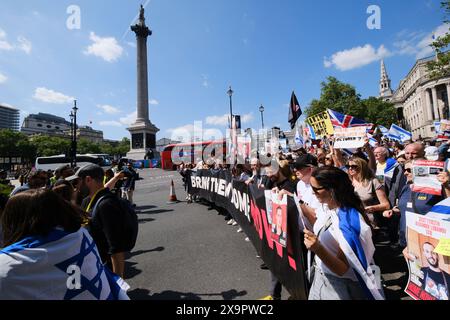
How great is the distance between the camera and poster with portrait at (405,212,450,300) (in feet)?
6.24

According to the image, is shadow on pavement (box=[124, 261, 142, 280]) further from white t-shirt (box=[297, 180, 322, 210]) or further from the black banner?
white t-shirt (box=[297, 180, 322, 210])

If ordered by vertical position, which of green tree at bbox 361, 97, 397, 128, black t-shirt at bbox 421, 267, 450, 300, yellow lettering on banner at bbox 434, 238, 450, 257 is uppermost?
green tree at bbox 361, 97, 397, 128

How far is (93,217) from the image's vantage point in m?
2.64

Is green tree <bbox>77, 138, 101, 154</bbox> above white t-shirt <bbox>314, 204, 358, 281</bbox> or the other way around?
above

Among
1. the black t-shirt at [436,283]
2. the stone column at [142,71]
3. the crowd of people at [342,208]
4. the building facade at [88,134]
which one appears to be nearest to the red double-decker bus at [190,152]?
the stone column at [142,71]

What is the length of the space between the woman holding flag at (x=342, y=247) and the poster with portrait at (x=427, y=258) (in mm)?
631

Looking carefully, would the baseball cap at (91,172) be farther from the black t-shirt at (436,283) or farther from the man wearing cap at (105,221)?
the black t-shirt at (436,283)

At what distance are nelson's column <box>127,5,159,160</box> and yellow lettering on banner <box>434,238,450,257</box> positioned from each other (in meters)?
41.7

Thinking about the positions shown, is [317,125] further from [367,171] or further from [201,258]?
[201,258]

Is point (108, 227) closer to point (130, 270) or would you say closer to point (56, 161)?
point (130, 270)

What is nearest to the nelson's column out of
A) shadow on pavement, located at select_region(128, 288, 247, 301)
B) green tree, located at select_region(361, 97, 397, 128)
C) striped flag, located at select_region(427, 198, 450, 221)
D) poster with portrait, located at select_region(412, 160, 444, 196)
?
shadow on pavement, located at select_region(128, 288, 247, 301)

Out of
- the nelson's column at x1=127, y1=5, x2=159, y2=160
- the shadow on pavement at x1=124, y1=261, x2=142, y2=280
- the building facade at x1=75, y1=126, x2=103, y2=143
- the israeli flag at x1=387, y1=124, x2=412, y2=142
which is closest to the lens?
the shadow on pavement at x1=124, y1=261, x2=142, y2=280

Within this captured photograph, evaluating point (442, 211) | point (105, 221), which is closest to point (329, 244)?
point (442, 211)

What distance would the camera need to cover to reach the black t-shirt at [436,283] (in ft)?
6.21
